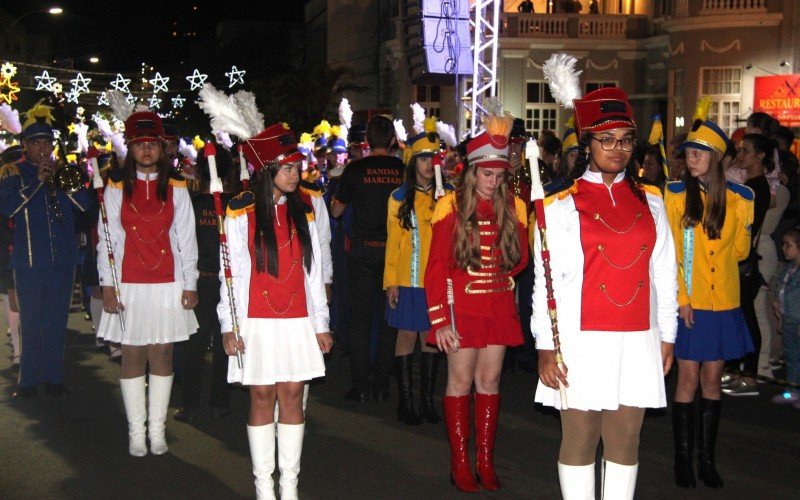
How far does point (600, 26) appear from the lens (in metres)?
30.9

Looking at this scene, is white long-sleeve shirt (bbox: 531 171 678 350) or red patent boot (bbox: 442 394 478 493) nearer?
white long-sleeve shirt (bbox: 531 171 678 350)

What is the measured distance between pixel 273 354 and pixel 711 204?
284cm

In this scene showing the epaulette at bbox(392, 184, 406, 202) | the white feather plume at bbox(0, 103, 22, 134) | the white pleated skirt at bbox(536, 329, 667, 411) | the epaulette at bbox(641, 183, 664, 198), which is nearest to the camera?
the white pleated skirt at bbox(536, 329, 667, 411)

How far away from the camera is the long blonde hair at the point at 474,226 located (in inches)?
231

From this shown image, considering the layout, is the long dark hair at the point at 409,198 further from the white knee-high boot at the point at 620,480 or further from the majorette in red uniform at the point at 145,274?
the white knee-high boot at the point at 620,480

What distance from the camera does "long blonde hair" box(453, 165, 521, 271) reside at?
5.87m

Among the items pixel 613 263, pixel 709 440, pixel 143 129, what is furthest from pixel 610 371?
pixel 143 129

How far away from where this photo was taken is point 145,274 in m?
6.87

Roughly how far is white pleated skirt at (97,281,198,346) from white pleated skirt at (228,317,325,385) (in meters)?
1.46

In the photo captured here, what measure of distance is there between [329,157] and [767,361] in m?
5.76

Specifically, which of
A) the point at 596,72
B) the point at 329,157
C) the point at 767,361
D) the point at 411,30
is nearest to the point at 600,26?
the point at 596,72

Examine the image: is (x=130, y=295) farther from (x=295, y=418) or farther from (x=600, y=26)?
(x=600, y=26)

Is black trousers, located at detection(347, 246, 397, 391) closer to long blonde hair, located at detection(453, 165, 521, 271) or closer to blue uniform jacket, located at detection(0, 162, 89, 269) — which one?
blue uniform jacket, located at detection(0, 162, 89, 269)

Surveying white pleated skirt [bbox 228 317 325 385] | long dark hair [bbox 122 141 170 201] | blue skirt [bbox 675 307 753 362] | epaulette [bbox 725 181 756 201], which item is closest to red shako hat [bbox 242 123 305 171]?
white pleated skirt [bbox 228 317 325 385]
